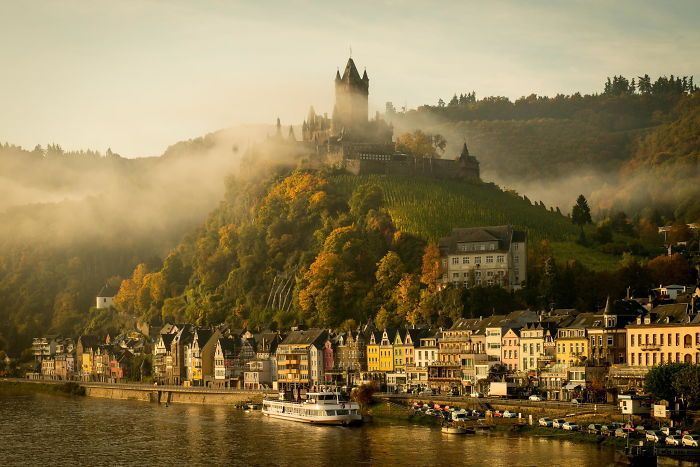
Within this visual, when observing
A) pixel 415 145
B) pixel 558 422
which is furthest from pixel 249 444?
pixel 415 145

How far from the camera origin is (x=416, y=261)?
14050 centimetres

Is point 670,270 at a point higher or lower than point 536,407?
higher

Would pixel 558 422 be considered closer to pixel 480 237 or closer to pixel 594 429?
pixel 594 429

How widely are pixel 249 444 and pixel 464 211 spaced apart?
248 feet

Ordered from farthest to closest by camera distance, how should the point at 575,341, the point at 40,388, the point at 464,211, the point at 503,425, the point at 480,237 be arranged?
the point at 40,388 → the point at 464,211 → the point at 480,237 → the point at 575,341 → the point at 503,425

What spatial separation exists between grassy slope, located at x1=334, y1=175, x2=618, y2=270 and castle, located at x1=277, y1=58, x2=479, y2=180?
4.28 meters

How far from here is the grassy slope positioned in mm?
141750

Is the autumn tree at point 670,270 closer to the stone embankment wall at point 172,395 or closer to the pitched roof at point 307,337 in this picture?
the pitched roof at point 307,337

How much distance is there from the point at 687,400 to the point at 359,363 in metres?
48.7

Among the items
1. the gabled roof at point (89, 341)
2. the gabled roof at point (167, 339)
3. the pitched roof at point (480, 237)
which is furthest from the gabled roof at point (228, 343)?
the gabled roof at point (89, 341)

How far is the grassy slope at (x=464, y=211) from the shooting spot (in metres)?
142

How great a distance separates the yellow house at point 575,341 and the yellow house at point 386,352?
23787 mm

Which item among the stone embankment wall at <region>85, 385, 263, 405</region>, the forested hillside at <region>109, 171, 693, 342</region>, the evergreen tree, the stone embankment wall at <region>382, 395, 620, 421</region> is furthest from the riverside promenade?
the evergreen tree

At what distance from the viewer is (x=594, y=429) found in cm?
7900
